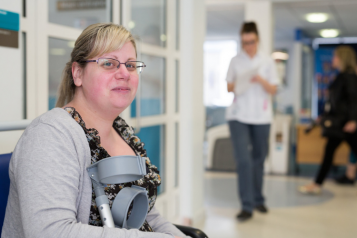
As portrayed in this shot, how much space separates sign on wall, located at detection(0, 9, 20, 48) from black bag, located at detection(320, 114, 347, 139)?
12.9 feet

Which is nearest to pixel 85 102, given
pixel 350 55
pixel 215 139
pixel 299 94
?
pixel 350 55

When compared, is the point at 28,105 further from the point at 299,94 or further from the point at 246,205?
the point at 299,94

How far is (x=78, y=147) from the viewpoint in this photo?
1007mm

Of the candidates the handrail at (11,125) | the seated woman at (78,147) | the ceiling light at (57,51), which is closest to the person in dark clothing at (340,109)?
the ceiling light at (57,51)

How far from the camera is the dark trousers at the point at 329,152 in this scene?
4527 mm

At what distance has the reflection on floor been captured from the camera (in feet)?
10.5

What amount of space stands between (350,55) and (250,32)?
1.72 metres

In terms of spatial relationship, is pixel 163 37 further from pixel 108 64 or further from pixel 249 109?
pixel 108 64

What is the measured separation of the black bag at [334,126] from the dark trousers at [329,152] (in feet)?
0.21

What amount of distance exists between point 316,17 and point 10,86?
680cm

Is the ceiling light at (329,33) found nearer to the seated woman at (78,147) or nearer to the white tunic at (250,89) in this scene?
the white tunic at (250,89)

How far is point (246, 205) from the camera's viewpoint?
11.5ft

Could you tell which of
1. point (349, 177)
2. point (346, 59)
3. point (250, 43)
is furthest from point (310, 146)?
point (250, 43)

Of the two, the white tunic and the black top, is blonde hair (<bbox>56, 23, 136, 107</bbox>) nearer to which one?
the white tunic
